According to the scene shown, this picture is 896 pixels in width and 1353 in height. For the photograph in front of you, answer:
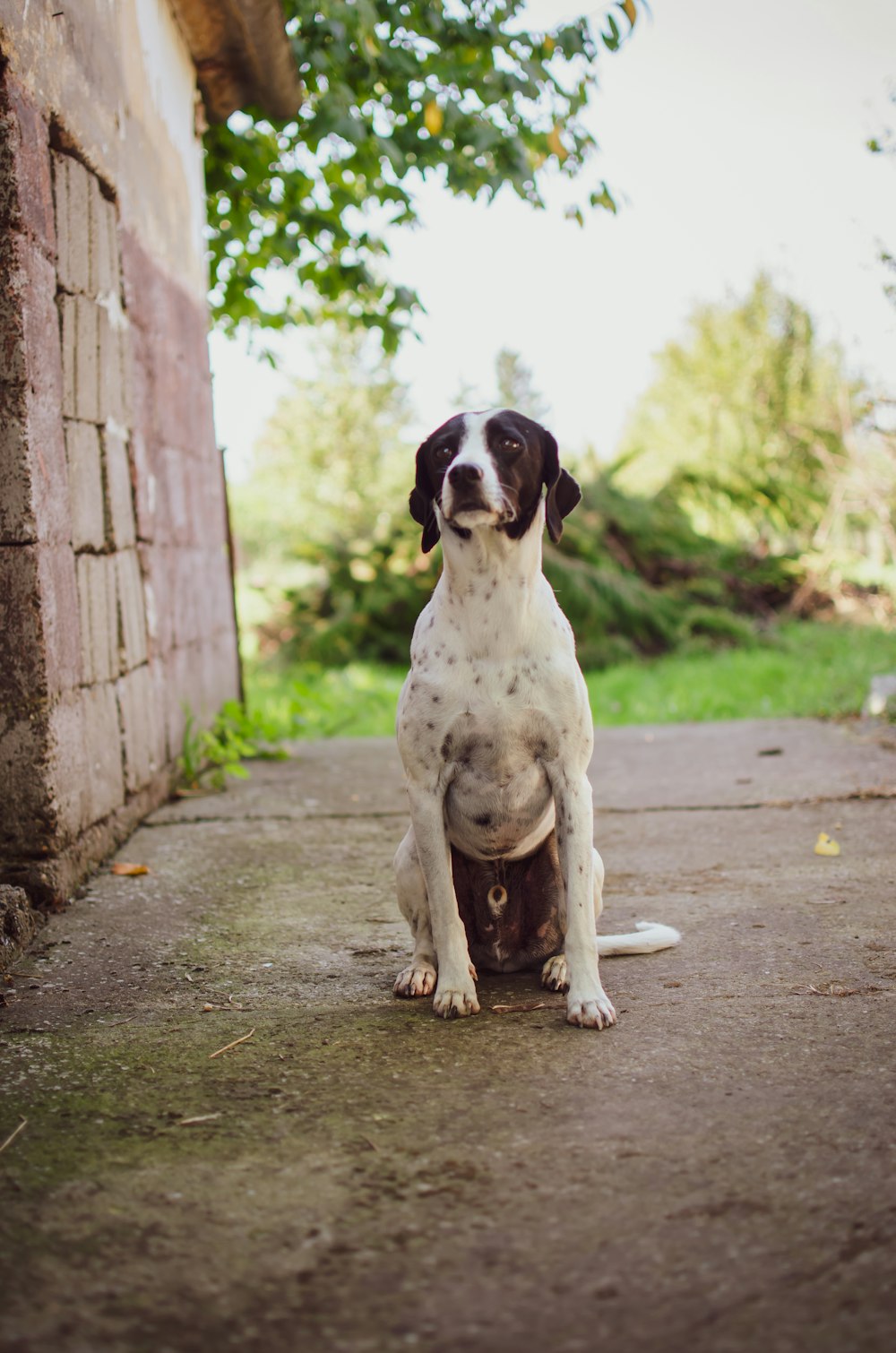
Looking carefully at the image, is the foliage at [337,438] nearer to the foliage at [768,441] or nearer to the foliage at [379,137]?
the foliage at [768,441]

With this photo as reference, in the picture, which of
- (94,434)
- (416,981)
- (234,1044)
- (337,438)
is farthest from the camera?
(337,438)

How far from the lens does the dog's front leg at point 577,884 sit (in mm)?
2727

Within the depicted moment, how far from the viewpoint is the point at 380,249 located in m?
8.48

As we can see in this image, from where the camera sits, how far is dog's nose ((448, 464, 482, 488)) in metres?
2.70

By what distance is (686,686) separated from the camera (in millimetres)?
9172

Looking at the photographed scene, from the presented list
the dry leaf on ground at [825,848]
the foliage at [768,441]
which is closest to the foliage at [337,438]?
the foliage at [768,441]

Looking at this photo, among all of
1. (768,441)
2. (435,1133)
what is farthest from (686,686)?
(768,441)

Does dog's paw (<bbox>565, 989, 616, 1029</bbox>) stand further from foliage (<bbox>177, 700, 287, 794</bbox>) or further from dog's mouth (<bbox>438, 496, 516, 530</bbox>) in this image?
foliage (<bbox>177, 700, 287, 794</bbox>)

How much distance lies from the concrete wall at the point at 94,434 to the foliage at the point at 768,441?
4.42 m

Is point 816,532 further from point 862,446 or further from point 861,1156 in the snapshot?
point 861,1156

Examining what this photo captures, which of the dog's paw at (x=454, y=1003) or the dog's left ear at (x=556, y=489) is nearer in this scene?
the dog's paw at (x=454, y=1003)

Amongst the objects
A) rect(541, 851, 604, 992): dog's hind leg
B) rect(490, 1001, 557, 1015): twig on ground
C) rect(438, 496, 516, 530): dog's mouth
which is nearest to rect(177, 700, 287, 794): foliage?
rect(541, 851, 604, 992): dog's hind leg

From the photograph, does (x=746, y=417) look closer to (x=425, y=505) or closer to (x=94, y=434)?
(x=94, y=434)

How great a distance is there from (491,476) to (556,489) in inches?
11.6
